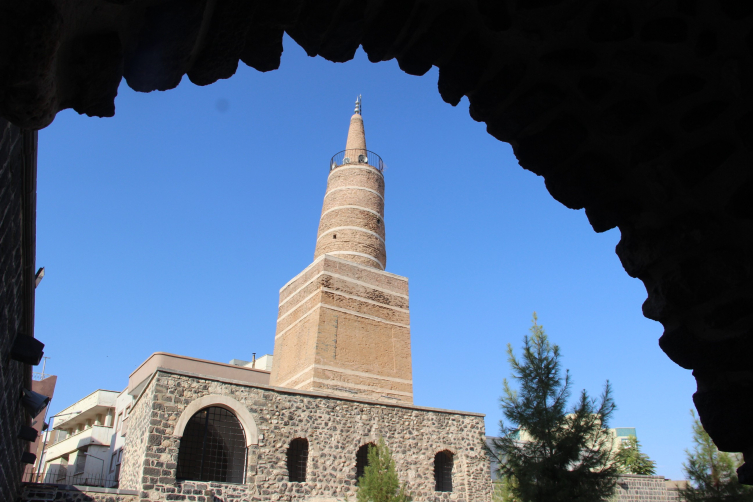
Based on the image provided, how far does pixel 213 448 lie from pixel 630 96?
12.4m

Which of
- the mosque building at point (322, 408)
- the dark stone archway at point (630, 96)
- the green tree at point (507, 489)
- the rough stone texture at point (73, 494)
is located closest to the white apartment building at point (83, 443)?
the mosque building at point (322, 408)

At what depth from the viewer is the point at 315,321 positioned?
1808cm

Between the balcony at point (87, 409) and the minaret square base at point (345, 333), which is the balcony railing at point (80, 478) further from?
the minaret square base at point (345, 333)

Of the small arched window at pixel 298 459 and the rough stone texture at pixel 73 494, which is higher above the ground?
the small arched window at pixel 298 459

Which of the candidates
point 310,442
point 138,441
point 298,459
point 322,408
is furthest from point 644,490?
point 138,441

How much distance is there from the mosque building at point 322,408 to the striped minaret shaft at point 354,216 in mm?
53

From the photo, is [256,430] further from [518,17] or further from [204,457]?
[518,17]

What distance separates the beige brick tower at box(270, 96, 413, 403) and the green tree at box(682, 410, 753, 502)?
857 cm

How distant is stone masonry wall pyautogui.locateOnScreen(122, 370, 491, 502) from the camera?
11695 mm

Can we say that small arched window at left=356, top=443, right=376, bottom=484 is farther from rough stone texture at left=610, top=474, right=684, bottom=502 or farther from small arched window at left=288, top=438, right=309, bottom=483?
rough stone texture at left=610, top=474, right=684, bottom=502

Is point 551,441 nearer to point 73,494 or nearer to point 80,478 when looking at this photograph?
point 73,494

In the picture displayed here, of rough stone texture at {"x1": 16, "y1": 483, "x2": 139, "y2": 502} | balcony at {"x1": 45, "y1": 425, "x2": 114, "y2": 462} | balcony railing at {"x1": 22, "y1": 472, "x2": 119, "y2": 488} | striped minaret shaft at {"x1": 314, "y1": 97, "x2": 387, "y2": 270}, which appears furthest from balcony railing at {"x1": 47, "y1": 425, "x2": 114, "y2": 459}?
rough stone texture at {"x1": 16, "y1": 483, "x2": 139, "y2": 502}

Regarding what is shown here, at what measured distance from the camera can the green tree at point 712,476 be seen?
10.4 m

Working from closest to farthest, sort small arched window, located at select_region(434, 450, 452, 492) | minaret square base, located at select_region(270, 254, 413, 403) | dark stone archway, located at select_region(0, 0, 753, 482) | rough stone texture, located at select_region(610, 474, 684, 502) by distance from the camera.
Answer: dark stone archway, located at select_region(0, 0, 753, 482) < small arched window, located at select_region(434, 450, 452, 492) < rough stone texture, located at select_region(610, 474, 684, 502) < minaret square base, located at select_region(270, 254, 413, 403)
